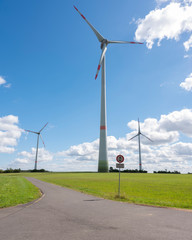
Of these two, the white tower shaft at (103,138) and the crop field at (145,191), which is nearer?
the crop field at (145,191)

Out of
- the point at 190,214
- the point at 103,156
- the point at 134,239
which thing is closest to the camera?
the point at 134,239

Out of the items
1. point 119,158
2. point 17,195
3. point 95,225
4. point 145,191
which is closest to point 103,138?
point 145,191

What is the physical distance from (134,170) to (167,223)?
95651 mm

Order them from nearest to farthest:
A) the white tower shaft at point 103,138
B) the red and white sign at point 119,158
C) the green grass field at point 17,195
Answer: the green grass field at point 17,195
the red and white sign at point 119,158
the white tower shaft at point 103,138

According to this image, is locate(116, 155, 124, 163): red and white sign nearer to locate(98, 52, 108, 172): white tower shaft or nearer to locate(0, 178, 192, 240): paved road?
locate(0, 178, 192, 240): paved road

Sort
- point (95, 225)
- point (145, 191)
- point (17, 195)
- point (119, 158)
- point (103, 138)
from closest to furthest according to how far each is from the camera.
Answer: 1. point (95, 225)
2. point (17, 195)
3. point (119, 158)
4. point (145, 191)
5. point (103, 138)

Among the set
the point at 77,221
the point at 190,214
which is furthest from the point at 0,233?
the point at 190,214

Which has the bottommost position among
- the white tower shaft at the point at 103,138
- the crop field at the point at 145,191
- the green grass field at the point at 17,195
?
the green grass field at the point at 17,195

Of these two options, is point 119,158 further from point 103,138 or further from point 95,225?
point 103,138

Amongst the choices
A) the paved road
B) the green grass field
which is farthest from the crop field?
the green grass field

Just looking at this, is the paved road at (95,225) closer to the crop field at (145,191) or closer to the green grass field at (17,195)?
the green grass field at (17,195)

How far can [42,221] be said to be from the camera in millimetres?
8617

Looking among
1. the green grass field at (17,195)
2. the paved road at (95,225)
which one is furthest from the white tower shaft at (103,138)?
the paved road at (95,225)

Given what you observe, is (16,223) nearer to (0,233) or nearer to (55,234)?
(0,233)
